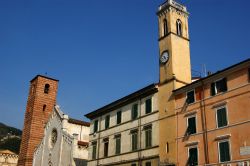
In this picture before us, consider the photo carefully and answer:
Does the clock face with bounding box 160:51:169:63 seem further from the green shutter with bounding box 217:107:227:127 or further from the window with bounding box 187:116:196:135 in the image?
the green shutter with bounding box 217:107:227:127

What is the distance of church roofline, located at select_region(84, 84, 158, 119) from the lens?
3444cm

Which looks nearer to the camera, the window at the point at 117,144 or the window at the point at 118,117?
the window at the point at 117,144

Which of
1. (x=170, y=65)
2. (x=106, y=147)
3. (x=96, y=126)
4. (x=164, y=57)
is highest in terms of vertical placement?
(x=164, y=57)

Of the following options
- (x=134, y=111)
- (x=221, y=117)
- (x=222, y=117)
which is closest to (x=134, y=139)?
(x=134, y=111)

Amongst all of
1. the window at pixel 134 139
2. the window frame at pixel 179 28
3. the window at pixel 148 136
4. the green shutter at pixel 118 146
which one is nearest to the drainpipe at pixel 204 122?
the window at pixel 148 136

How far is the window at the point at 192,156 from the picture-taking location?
28.0 meters

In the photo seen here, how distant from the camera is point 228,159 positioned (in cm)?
2530

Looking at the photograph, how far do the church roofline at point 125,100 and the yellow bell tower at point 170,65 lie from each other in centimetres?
122

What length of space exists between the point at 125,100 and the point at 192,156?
1174cm

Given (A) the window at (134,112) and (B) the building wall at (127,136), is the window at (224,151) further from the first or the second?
(A) the window at (134,112)

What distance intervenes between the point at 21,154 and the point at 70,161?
17.9 metres

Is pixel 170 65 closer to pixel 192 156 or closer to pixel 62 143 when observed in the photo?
pixel 192 156

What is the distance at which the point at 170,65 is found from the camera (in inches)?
1314

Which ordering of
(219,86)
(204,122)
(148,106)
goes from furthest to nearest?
(148,106) → (204,122) → (219,86)
